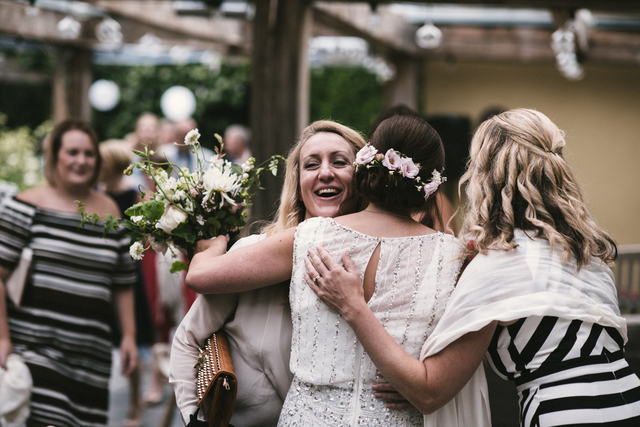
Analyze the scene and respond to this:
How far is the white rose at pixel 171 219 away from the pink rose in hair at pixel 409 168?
0.81 metres

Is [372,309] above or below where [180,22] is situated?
below

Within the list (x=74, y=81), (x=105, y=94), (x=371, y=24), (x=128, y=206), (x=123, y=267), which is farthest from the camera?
(x=105, y=94)

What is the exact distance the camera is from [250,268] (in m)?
1.99

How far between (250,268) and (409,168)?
585 mm

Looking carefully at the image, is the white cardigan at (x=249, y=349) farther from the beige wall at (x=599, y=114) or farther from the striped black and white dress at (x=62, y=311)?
the beige wall at (x=599, y=114)

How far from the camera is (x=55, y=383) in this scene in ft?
10.6

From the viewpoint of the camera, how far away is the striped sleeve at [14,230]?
3225 mm

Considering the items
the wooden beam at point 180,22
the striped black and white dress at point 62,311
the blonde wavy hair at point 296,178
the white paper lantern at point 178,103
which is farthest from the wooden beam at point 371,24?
the white paper lantern at point 178,103

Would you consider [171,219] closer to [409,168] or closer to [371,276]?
[371,276]

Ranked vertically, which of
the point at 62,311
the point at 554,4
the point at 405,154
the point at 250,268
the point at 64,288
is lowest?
the point at 62,311

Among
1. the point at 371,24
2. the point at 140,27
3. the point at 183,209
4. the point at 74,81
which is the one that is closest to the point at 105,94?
the point at 74,81

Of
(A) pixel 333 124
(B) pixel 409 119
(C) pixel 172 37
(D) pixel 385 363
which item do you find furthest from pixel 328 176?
(C) pixel 172 37

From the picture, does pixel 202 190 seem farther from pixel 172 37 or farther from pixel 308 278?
pixel 172 37

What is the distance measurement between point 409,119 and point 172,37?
738 cm
